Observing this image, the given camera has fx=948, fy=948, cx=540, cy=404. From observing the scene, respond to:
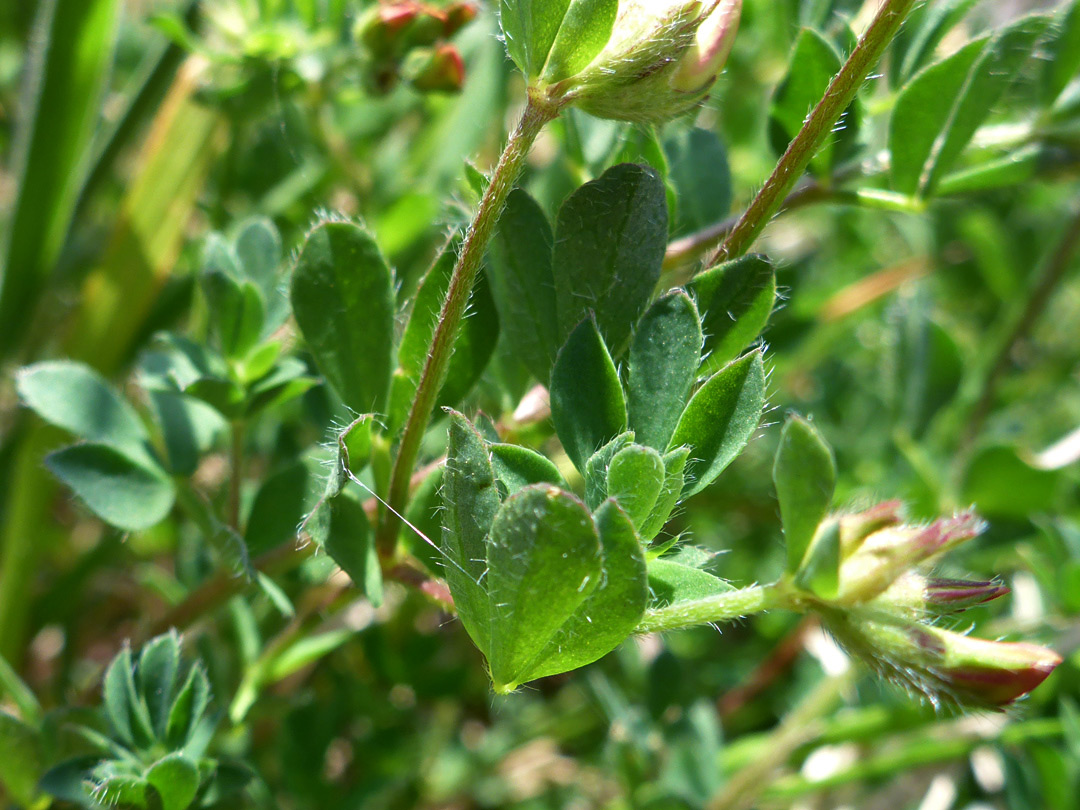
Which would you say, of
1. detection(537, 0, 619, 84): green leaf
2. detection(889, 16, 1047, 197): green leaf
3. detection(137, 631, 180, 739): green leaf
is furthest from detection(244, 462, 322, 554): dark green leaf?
detection(889, 16, 1047, 197): green leaf

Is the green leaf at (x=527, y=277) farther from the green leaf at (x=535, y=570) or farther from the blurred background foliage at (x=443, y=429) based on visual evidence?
the green leaf at (x=535, y=570)

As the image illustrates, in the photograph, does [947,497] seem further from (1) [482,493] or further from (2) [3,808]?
(2) [3,808]

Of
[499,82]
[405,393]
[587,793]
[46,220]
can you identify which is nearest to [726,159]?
[405,393]

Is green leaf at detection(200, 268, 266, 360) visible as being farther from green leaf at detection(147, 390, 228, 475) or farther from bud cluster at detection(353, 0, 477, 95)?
bud cluster at detection(353, 0, 477, 95)

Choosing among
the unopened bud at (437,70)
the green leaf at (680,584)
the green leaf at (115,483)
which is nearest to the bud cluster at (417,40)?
the unopened bud at (437,70)

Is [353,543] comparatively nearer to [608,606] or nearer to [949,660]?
[608,606]

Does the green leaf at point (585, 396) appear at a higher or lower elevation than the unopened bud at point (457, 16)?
lower
